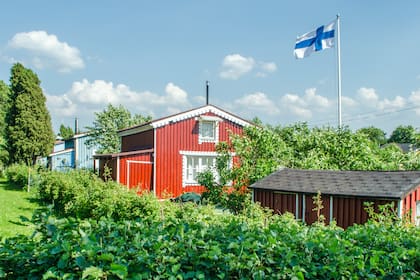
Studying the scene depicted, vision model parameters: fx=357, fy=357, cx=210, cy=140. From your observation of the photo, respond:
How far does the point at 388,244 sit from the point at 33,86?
92.5 ft

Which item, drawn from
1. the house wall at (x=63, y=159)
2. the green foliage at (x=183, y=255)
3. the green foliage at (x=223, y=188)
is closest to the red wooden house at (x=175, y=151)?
the green foliage at (x=223, y=188)

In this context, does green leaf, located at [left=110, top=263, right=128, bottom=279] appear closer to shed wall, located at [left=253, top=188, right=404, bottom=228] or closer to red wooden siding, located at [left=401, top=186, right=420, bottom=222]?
shed wall, located at [left=253, top=188, right=404, bottom=228]

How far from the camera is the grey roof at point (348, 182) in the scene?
31.7 feet

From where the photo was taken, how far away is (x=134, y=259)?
7.36 feet

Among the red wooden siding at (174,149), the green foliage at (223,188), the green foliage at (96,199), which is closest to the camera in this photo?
the green foliage at (96,199)

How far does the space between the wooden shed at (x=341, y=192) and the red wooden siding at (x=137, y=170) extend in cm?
833

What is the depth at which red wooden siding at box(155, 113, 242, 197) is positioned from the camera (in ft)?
65.2

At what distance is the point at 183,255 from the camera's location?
2355mm

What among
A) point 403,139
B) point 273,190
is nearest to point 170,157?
point 273,190

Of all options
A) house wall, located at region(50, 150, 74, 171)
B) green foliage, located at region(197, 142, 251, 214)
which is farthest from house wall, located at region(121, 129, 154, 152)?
house wall, located at region(50, 150, 74, 171)

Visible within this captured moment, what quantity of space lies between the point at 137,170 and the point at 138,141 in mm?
3126

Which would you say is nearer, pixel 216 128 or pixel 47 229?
pixel 47 229

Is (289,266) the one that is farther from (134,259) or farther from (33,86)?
(33,86)

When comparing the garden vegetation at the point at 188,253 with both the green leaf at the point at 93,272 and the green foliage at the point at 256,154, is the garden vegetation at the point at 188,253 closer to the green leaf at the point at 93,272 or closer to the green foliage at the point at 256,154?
the green leaf at the point at 93,272
